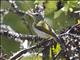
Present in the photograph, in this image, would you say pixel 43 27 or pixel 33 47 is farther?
pixel 43 27

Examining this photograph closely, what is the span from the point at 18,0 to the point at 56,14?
32.4 inches

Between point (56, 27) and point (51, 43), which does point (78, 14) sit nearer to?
point (56, 27)

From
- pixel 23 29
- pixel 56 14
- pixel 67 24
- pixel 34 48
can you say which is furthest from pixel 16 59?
pixel 23 29

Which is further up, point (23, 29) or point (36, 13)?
point (36, 13)

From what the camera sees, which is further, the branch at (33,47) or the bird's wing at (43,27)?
the bird's wing at (43,27)

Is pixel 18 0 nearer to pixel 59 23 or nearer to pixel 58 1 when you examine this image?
pixel 58 1

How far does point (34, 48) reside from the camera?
1521mm

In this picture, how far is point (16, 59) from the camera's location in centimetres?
144

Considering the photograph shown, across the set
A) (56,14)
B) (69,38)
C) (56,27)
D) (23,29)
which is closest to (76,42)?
(69,38)

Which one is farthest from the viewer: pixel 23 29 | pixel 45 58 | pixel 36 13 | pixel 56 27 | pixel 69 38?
pixel 23 29

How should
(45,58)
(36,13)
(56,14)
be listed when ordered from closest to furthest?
(45,58), (36,13), (56,14)

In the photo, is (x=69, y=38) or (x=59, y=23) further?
(x=59, y=23)

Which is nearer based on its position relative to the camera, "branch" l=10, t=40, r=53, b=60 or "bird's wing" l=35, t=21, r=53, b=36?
"branch" l=10, t=40, r=53, b=60

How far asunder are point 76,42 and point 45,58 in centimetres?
18
